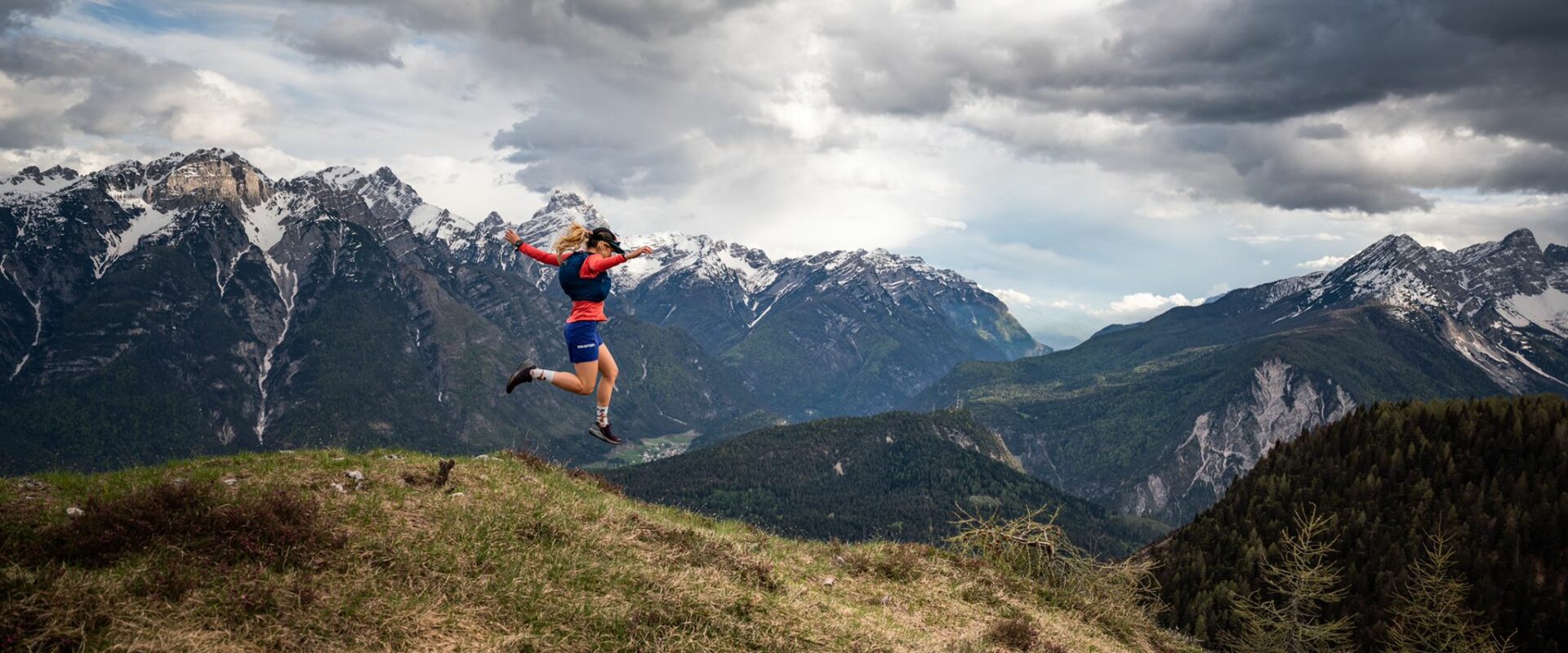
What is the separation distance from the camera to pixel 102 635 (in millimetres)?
9242

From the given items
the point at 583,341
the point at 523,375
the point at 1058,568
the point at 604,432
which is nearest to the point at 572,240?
the point at 583,341

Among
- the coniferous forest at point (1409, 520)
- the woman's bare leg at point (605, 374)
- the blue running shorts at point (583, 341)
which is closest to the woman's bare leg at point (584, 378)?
the blue running shorts at point (583, 341)

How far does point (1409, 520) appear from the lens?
80.4m

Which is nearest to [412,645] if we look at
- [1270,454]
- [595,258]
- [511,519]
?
[511,519]

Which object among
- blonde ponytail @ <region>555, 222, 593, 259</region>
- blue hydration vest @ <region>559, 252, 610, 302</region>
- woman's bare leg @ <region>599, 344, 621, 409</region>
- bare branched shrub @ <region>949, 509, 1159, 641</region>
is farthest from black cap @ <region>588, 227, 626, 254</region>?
bare branched shrub @ <region>949, 509, 1159, 641</region>

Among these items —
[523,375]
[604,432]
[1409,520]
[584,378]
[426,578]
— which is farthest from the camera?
[1409,520]

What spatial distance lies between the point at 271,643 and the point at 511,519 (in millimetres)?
5639

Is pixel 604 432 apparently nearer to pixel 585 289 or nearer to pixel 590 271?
pixel 585 289

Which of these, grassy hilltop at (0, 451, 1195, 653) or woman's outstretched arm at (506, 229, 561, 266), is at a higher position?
woman's outstretched arm at (506, 229, 561, 266)

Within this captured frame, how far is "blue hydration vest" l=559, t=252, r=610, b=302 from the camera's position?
1820 cm

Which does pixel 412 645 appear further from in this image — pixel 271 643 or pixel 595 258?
pixel 595 258

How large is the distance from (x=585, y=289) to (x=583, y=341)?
4.28 ft

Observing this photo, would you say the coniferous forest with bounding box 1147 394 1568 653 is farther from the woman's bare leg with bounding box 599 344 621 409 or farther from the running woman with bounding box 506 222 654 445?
the running woman with bounding box 506 222 654 445

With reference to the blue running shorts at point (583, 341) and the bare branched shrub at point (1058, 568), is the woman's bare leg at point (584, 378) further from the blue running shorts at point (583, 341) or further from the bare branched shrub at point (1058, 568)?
the bare branched shrub at point (1058, 568)
